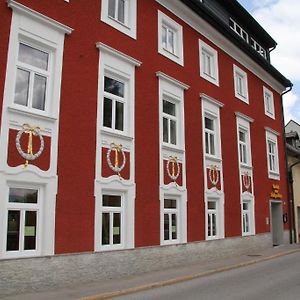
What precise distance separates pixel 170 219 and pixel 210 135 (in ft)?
16.1

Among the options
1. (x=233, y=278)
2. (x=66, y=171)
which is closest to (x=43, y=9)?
(x=66, y=171)

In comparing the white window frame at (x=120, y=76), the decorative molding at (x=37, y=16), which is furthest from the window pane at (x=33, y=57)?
the white window frame at (x=120, y=76)

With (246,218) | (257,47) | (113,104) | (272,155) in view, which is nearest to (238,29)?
(257,47)

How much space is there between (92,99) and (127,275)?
5.24 metres

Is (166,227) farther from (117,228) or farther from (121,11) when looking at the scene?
(121,11)

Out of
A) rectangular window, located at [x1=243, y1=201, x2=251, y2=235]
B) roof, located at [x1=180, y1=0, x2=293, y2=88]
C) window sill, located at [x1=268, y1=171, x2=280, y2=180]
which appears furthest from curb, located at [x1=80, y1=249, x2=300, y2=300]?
roof, located at [x1=180, y1=0, x2=293, y2=88]

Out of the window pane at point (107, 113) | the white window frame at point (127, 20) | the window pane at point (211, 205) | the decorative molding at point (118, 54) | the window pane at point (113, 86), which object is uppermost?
the white window frame at point (127, 20)

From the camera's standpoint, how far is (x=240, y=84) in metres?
21.7

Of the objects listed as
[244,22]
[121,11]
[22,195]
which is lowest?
[22,195]

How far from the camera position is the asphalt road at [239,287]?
944 centimetres

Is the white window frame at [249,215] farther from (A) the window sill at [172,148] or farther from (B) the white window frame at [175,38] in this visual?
(B) the white window frame at [175,38]

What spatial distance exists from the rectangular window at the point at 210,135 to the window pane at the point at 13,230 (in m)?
9.42

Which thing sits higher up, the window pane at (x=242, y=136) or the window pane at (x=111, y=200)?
the window pane at (x=242, y=136)

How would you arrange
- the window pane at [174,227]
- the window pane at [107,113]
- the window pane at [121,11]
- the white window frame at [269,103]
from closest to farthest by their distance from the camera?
1. the window pane at [107,113]
2. the window pane at [121,11]
3. the window pane at [174,227]
4. the white window frame at [269,103]
